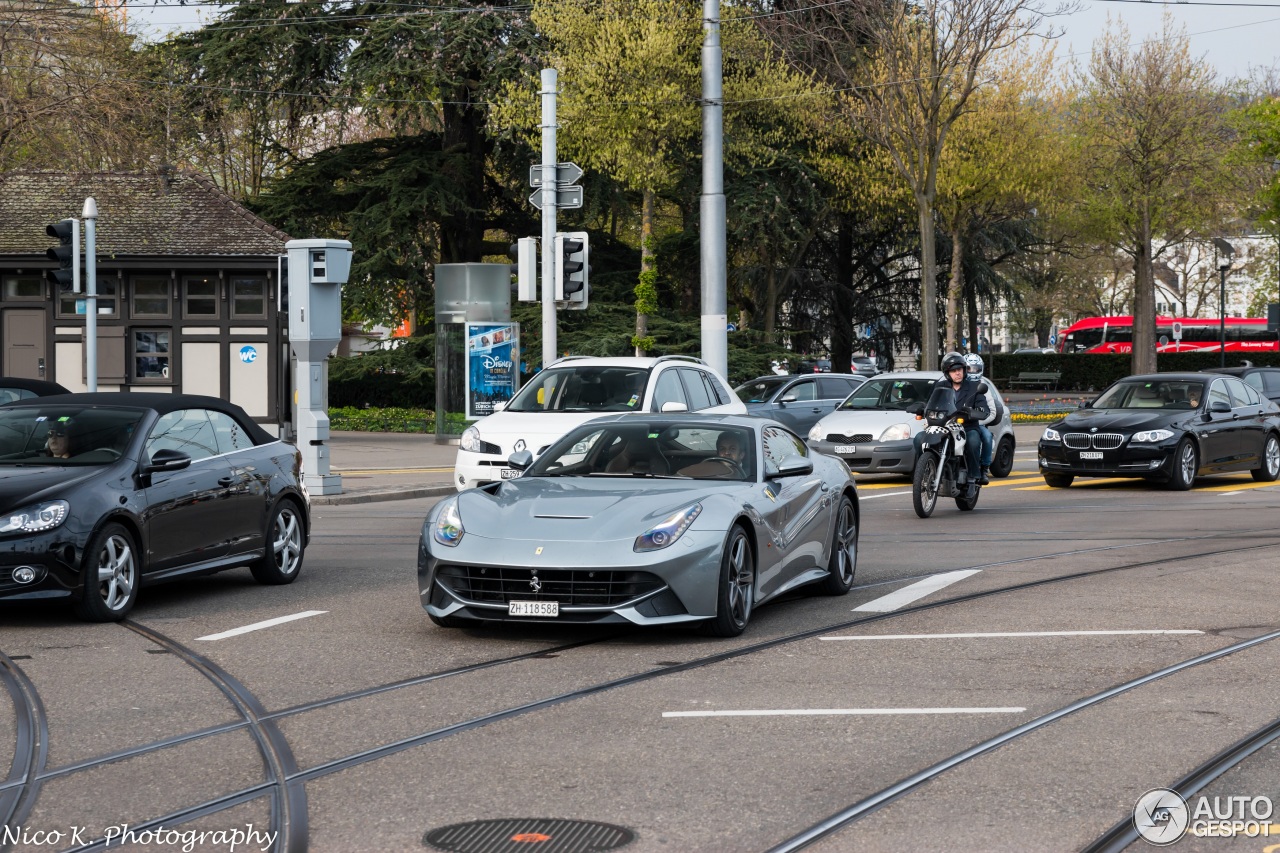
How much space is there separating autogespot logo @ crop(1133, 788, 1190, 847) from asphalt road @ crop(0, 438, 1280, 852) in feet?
0.21

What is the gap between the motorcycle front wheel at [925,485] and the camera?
17891 millimetres

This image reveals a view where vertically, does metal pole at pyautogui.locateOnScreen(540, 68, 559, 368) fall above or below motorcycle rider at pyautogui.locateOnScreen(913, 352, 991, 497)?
above

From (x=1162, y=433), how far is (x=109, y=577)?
14.9 m

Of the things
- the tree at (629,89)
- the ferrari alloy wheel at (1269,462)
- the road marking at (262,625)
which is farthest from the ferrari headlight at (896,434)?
the tree at (629,89)

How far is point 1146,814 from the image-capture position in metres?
5.57

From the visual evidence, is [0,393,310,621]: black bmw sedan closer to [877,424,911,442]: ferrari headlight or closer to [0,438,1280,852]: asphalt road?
[0,438,1280,852]: asphalt road

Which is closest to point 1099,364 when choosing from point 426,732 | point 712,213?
point 712,213

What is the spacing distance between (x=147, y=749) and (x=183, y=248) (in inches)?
1230

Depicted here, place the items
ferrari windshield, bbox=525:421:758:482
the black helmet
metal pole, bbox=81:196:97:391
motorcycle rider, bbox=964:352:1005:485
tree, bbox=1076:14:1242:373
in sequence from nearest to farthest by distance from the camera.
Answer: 1. ferrari windshield, bbox=525:421:758:482
2. the black helmet
3. motorcycle rider, bbox=964:352:1005:485
4. metal pole, bbox=81:196:97:391
5. tree, bbox=1076:14:1242:373

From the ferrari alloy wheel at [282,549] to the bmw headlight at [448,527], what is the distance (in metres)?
2.99

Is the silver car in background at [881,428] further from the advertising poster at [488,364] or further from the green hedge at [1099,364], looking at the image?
the green hedge at [1099,364]

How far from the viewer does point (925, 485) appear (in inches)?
707

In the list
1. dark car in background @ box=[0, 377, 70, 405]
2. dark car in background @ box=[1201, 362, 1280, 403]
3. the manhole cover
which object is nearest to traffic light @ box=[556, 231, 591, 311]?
dark car in background @ box=[0, 377, 70, 405]

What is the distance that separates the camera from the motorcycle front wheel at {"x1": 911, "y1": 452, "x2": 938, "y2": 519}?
1789 centimetres
